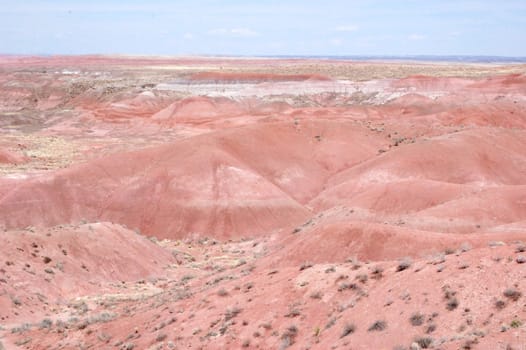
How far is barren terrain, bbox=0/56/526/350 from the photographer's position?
12906mm

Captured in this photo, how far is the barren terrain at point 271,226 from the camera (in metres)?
12.9

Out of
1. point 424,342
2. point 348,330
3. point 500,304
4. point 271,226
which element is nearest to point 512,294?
point 500,304

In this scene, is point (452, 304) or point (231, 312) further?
point (231, 312)

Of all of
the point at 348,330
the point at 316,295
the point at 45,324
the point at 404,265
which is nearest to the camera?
the point at 348,330

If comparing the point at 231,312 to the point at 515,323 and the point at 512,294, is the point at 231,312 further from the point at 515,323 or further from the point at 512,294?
the point at 515,323

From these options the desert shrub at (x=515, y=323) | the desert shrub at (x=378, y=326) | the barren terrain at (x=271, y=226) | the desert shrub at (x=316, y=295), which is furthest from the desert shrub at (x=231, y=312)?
the desert shrub at (x=515, y=323)

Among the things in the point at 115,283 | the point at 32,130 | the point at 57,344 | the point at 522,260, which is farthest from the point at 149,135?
the point at 522,260

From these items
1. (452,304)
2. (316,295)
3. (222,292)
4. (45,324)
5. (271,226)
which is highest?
(452,304)

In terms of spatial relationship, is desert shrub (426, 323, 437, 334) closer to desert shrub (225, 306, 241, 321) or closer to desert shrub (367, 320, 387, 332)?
desert shrub (367, 320, 387, 332)

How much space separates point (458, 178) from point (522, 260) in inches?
1266

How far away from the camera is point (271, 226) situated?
40219 millimetres

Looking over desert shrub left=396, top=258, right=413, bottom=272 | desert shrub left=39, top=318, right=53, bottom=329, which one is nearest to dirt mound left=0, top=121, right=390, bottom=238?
desert shrub left=39, top=318, right=53, bottom=329

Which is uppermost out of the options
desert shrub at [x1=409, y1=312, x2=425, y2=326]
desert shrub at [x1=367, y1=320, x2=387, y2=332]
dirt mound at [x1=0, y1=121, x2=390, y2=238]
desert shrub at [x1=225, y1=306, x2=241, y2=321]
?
desert shrub at [x1=409, y1=312, x2=425, y2=326]

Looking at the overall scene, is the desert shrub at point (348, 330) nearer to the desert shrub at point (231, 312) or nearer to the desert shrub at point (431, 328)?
→ the desert shrub at point (431, 328)
